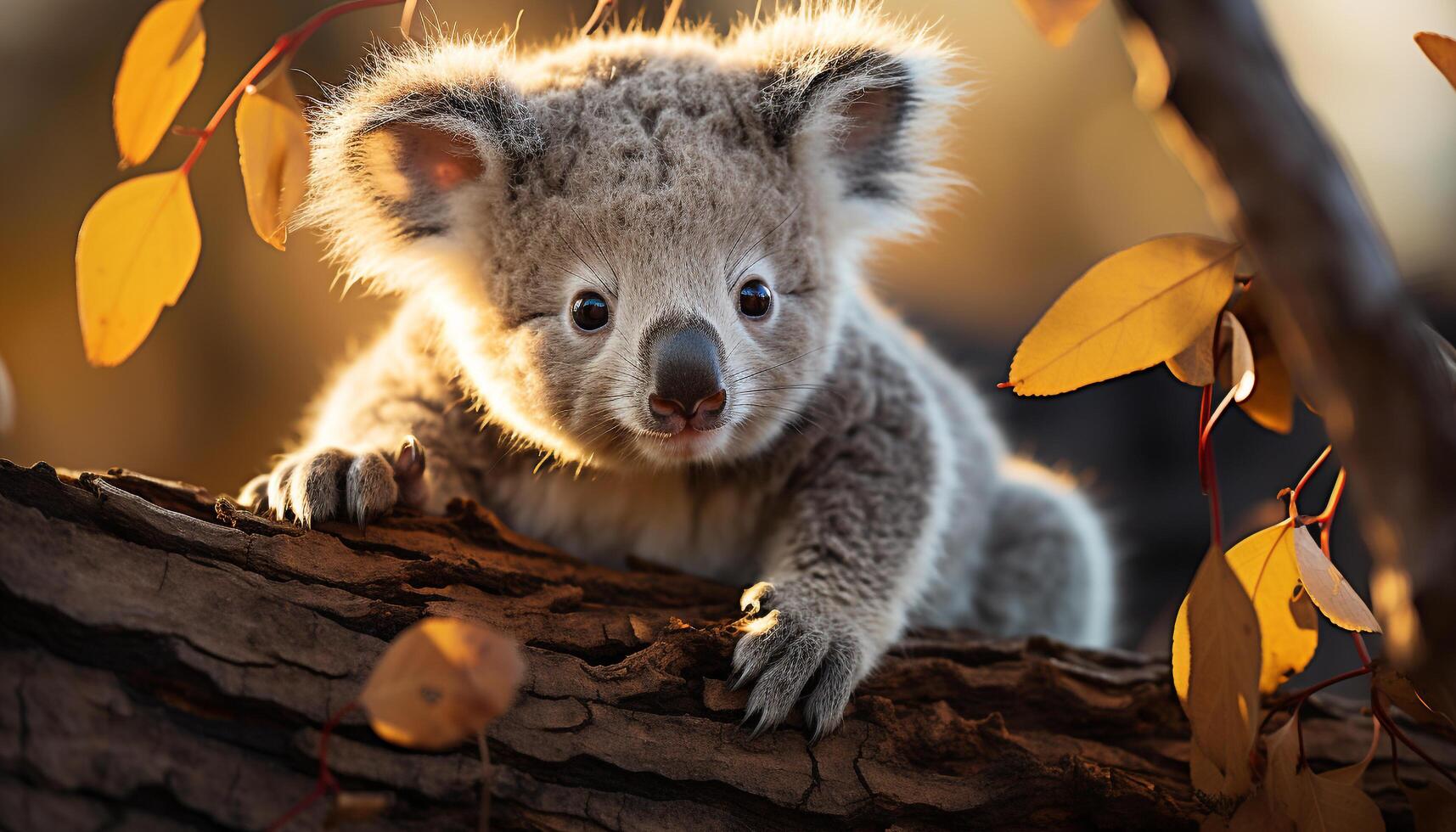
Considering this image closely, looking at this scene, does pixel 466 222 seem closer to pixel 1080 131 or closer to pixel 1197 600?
pixel 1197 600

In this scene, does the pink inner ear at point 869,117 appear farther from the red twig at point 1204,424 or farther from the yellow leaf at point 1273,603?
the yellow leaf at point 1273,603

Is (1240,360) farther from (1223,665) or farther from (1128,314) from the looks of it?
(1223,665)

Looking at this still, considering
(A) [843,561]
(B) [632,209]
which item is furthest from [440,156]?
(A) [843,561]

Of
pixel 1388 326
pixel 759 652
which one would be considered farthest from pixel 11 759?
pixel 1388 326

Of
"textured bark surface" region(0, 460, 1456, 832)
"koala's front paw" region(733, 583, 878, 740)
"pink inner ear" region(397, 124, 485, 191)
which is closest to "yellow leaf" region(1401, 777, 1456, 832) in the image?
"textured bark surface" region(0, 460, 1456, 832)

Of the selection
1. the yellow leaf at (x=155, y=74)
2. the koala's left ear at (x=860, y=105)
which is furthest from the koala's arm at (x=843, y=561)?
the yellow leaf at (x=155, y=74)
